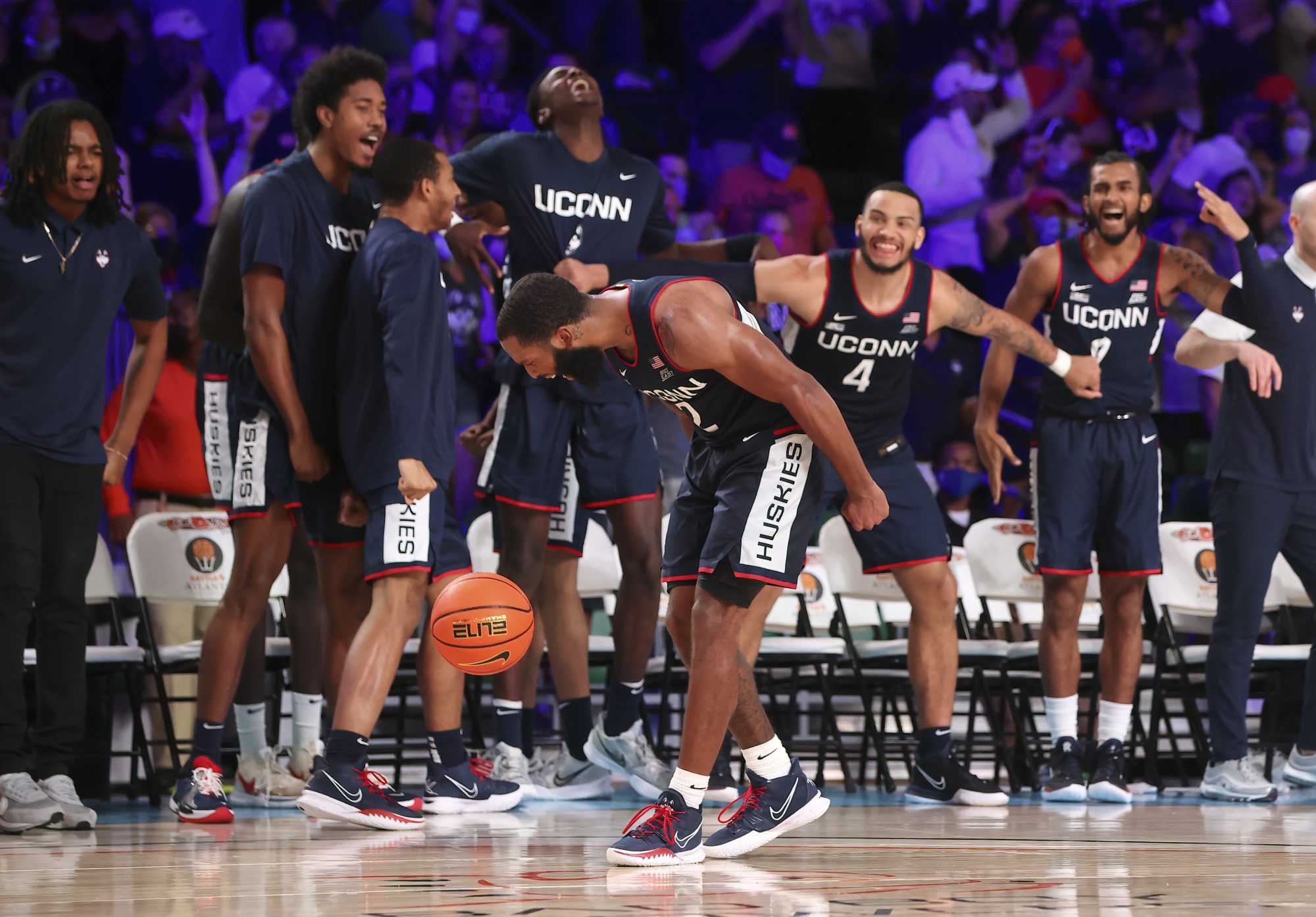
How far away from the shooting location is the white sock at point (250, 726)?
4.80 metres

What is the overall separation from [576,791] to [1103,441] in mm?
2289

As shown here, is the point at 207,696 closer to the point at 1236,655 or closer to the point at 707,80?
the point at 1236,655

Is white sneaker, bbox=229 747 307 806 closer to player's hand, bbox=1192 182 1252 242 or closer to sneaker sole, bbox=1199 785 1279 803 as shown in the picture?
sneaker sole, bbox=1199 785 1279 803

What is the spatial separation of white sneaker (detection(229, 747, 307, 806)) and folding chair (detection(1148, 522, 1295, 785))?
3349mm

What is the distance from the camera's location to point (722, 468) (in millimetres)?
3412

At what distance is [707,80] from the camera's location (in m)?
9.08

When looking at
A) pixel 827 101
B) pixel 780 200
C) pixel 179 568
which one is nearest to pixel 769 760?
pixel 179 568

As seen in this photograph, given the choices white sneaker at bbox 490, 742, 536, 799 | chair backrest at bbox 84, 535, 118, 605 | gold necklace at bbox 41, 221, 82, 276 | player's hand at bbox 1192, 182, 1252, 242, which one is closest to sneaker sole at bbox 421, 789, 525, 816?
white sneaker at bbox 490, 742, 536, 799

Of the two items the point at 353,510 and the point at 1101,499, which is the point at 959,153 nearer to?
the point at 1101,499

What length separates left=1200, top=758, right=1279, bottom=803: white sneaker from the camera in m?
4.84

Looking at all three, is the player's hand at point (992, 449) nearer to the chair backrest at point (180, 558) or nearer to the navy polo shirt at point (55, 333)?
the chair backrest at point (180, 558)

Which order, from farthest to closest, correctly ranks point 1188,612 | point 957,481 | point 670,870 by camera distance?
point 957,481 < point 1188,612 < point 670,870

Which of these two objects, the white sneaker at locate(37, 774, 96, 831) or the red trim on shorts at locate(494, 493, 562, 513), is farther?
the red trim on shorts at locate(494, 493, 562, 513)

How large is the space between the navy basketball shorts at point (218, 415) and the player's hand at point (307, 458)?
0.63m
